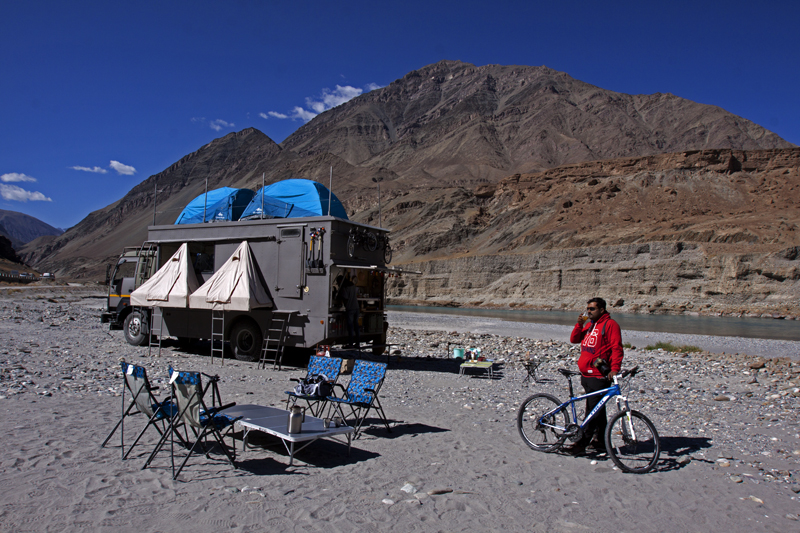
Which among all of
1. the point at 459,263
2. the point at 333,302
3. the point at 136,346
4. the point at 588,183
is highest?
the point at 588,183

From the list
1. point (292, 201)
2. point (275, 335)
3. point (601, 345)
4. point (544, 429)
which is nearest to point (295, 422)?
point (544, 429)

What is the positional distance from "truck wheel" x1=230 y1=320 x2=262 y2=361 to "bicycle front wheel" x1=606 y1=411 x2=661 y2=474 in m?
8.56

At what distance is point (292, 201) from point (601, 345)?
947 centimetres

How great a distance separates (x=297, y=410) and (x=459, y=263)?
65182 millimetres

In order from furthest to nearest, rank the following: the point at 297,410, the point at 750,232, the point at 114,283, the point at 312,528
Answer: the point at 750,232 < the point at 114,283 < the point at 297,410 < the point at 312,528

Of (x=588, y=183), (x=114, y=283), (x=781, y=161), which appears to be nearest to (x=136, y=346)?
(x=114, y=283)

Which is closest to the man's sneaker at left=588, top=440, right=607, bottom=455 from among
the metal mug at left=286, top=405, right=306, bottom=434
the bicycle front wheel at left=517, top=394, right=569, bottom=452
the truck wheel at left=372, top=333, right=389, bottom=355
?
the bicycle front wheel at left=517, top=394, right=569, bottom=452

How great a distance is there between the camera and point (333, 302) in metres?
11.4

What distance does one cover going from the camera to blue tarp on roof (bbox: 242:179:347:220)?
12958 millimetres

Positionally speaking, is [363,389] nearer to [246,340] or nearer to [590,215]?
[246,340]

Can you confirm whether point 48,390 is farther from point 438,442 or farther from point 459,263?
point 459,263

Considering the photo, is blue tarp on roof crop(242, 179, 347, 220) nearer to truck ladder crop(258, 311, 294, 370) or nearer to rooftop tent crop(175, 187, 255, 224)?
rooftop tent crop(175, 187, 255, 224)

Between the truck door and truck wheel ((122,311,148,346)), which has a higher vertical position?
the truck door

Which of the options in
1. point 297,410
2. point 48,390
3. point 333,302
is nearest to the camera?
point 297,410
